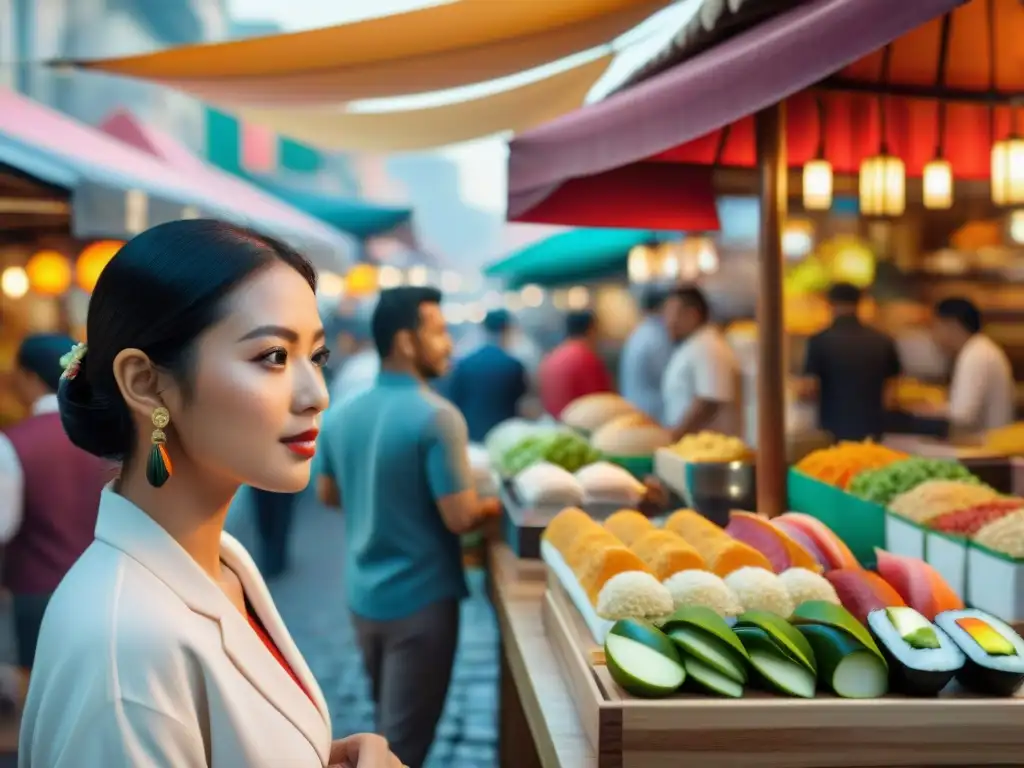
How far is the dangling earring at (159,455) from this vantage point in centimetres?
136

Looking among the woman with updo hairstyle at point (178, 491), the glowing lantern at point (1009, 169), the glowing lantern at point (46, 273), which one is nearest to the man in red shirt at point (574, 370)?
the glowing lantern at point (46, 273)

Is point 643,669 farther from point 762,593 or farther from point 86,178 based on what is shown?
point 86,178

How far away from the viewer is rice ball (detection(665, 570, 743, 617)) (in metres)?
2.08

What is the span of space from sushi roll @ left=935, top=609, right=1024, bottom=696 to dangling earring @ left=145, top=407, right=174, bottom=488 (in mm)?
1408

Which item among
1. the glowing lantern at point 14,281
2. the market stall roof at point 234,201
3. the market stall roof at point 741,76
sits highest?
the market stall roof at point 234,201

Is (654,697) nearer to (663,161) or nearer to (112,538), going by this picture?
(112,538)

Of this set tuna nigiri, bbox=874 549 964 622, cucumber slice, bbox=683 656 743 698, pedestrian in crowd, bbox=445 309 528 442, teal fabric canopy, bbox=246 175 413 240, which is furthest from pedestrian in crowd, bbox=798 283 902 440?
teal fabric canopy, bbox=246 175 413 240

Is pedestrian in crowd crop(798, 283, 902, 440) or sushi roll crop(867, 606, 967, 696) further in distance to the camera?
pedestrian in crowd crop(798, 283, 902, 440)

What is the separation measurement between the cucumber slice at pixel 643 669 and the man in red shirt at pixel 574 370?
613 cm

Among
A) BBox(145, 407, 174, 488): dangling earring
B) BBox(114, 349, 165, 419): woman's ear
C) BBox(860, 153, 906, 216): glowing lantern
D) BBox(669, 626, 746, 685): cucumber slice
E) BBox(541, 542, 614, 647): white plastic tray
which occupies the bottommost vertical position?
BBox(541, 542, 614, 647): white plastic tray

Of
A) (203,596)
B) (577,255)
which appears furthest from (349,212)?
(203,596)

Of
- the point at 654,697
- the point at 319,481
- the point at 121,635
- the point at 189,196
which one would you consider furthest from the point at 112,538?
the point at 189,196

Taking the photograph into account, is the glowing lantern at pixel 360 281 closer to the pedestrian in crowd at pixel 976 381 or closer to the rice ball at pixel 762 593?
the pedestrian in crowd at pixel 976 381

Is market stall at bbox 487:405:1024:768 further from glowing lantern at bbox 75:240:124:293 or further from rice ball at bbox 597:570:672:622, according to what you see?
glowing lantern at bbox 75:240:124:293
